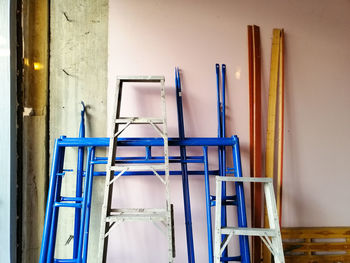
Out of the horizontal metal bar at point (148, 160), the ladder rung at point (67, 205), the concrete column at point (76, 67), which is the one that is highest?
the concrete column at point (76, 67)

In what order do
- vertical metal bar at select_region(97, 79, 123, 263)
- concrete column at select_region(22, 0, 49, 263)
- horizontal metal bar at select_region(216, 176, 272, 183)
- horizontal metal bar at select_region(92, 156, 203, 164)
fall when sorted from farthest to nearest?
concrete column at select_region(22, 0, 49, 263), horizontal metal bar at select_region(92, 156, 203, 164), horizontal metal bar at select_region(216, 176, 272, 183), vertical metal bar at select_region(97, 79, 123, 263)

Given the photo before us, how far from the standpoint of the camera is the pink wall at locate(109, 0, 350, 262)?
2248 mm

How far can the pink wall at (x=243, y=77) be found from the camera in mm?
2248

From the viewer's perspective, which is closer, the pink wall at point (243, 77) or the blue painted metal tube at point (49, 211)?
the blue painted metal tube at point (49, 211)

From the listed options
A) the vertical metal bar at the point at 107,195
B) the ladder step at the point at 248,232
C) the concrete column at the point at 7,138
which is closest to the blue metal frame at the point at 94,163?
the vertical metal bar at the point at 107,195

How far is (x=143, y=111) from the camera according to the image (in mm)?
2250

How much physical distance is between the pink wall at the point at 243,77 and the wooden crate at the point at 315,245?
0.08m

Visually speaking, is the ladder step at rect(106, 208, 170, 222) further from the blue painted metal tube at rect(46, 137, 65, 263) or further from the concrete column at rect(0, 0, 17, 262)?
the concrete column at rect(0, 0, 17, 262)

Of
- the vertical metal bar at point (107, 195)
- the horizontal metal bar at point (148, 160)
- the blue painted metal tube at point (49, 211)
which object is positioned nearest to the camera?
the vertical metal bar at point (107, 195)

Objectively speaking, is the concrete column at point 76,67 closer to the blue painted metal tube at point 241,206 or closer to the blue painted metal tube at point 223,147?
the blue painted metal tube at point 223,147

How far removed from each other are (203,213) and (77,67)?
1.68m

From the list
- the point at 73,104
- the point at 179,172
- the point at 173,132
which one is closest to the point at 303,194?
the point at 179,172

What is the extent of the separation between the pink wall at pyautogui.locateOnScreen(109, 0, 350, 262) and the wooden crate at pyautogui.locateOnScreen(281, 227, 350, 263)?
0.08 m

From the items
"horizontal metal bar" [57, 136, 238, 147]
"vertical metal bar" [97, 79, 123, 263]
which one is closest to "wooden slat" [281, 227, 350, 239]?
"horizontal metal bar" [57, 136, 238, 147]
